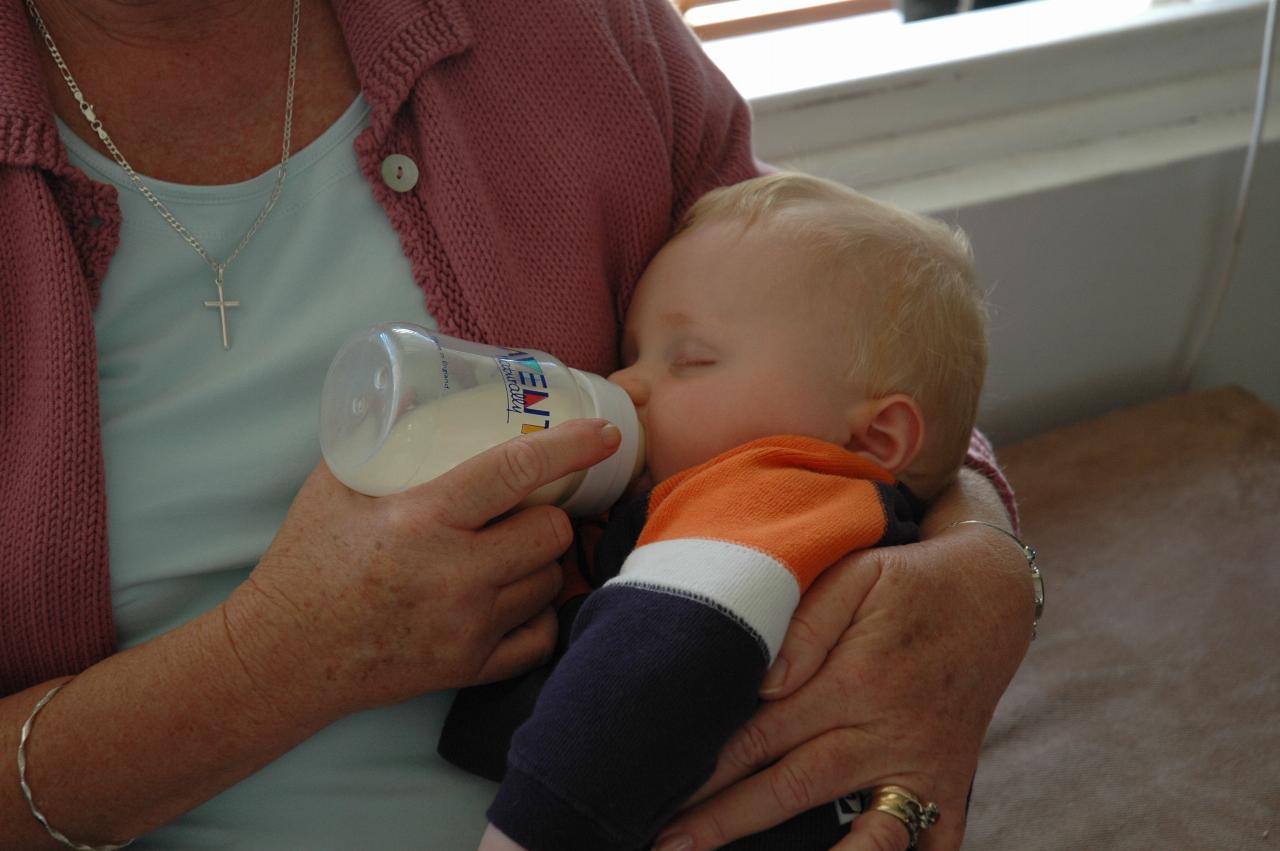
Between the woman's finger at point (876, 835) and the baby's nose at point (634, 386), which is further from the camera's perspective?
the baby's nose at point (634, 386)

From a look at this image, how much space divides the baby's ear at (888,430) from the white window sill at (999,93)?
72 cm

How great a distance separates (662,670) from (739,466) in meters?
0.22

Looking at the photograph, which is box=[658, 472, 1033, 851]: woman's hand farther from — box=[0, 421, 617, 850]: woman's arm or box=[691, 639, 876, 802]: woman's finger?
box=[0, 421, 617, 850]: woman's arm

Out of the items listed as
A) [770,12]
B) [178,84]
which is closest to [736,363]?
[178,84]

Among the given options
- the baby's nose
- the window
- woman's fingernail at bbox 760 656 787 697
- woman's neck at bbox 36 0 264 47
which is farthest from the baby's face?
the window

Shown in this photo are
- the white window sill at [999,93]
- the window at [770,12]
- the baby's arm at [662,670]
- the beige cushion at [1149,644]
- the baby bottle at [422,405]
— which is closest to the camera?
the baby's arm at [662,670]

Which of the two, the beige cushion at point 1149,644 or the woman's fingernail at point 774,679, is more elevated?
the woman's fingernail at point 774,679

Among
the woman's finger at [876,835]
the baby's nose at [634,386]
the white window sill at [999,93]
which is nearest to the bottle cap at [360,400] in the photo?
the baby's nose at [634,386]

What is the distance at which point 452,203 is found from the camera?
3.56ft

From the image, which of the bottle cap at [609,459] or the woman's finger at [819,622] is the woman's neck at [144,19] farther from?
the woman's finger at [819,622]

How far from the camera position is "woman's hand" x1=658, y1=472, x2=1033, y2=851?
0.90m

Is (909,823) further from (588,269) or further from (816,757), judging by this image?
(588,269)

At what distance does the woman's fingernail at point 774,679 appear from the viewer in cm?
90

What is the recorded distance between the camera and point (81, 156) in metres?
1.04
